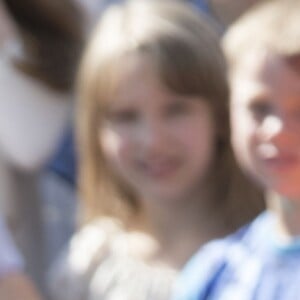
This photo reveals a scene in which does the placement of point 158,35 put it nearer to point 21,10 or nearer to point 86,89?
point 86,89

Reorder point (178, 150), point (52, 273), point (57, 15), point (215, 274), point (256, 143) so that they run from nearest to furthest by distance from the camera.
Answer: point (256, 143), point (215, 274), point (178, 150), point (52, 273), point (57, 15)

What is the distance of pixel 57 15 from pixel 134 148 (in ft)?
1.40

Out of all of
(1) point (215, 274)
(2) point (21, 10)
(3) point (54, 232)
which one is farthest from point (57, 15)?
(1) point (215, 274)

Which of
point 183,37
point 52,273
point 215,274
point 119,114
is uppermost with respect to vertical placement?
point 183,37

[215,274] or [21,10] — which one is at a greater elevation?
[21,10]

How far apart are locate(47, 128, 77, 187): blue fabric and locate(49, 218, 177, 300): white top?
19 centimetres

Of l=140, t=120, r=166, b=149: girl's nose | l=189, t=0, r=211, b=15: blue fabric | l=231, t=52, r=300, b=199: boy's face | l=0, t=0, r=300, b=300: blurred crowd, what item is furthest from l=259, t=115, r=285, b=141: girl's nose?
l=189, t=0, r=211, b=15: blue fabric

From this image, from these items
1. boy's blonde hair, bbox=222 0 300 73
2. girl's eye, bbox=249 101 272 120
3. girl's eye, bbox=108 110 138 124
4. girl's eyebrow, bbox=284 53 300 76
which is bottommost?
girl's eye, bbox=249 101 272 120

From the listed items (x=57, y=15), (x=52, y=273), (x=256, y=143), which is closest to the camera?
(x=256, y=143)

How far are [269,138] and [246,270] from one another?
0.57 feet

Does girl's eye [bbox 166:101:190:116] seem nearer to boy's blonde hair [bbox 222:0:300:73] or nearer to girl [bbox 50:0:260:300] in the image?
girl [bbox 50:0:260:300]

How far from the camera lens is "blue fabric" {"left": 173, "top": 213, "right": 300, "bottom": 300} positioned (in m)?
1.24

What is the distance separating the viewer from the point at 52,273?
1809 mm

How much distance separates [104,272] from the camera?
172 centimetres
